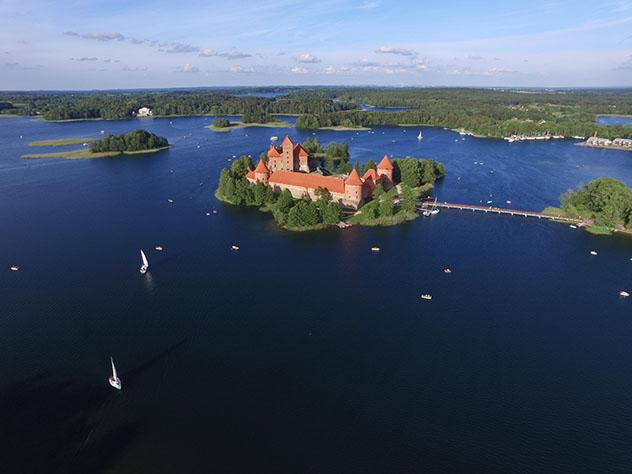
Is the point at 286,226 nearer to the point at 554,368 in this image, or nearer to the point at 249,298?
the point at 249,298

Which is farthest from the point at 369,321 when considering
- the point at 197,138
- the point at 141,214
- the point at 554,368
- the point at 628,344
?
the point at 197,138

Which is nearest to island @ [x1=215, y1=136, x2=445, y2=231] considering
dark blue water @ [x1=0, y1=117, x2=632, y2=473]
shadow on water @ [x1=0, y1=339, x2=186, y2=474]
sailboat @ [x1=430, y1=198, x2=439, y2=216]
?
sailboat @ [x1=430, y1=198, x2=439, y2=216]

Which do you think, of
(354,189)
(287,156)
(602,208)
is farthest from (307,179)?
(602,208)

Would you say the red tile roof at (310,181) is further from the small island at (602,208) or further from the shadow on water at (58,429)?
the shadow on water at (58,429)

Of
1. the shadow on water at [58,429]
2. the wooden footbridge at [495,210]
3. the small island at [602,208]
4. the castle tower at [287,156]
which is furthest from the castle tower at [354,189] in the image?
the shadow on water at [58,429]

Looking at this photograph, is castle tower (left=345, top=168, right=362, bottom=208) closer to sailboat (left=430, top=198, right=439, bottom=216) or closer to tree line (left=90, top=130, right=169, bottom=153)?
sailboat (left=430, top=198, right=439, bottom=216)

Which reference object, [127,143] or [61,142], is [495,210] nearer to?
[127,143]

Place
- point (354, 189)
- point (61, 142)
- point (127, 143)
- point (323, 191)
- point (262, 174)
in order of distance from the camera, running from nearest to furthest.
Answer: point (323, 191), point (354, 189), point (262, 174), point (127, 143), point (61, 142)
